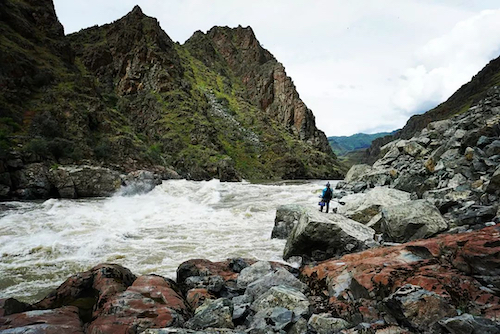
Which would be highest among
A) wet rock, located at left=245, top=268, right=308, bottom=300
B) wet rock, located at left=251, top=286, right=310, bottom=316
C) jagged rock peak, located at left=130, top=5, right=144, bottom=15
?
jagged rock peak, located at left=130, top=5, right=144, bottom=15

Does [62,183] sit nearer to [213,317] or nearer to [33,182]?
[33,182]

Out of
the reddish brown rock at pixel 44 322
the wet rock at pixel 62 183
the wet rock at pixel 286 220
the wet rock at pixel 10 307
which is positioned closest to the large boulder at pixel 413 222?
the wet rock at pixel 286 220

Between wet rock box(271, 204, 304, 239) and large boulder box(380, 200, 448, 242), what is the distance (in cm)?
410

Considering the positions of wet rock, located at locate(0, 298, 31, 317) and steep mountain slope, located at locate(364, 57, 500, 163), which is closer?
wet rock, located at locate(0, 298, 31, 317)

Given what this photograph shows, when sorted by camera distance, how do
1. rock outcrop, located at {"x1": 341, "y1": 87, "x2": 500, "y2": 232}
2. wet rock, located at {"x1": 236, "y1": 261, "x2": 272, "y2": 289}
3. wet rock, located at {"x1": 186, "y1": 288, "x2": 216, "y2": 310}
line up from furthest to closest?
rock outcrop, located at {"x1": 341, "y1": 87, "x2": 500, "y2": 232} → wet rock, located at {"x1": 236, "y1": 261, "x2": 272, "y2": 289} → wet rock, located at {"x1": 186, "y1": 288, "x2": 216, "y2": 310}

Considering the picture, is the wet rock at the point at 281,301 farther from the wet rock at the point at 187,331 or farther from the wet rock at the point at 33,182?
the wet rock at the point at 33,182

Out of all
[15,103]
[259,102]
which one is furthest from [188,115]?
[259,102]

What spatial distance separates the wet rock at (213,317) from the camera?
4.90 m

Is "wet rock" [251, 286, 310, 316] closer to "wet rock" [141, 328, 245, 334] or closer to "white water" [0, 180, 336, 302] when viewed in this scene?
"wet rock" [141, 328, 245, 334]

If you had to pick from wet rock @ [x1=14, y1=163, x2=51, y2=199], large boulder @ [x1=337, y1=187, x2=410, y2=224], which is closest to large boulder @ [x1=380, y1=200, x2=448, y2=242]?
large boulder @ [x1=337, y1=187, x2=410, y2=224]

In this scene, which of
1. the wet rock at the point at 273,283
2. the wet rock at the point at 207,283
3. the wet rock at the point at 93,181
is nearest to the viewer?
the wet rock at the point at 273,283

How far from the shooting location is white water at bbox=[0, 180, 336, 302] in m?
9.20

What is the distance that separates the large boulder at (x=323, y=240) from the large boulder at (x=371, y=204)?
3164mm

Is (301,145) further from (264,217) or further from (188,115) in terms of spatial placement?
(264,217)
